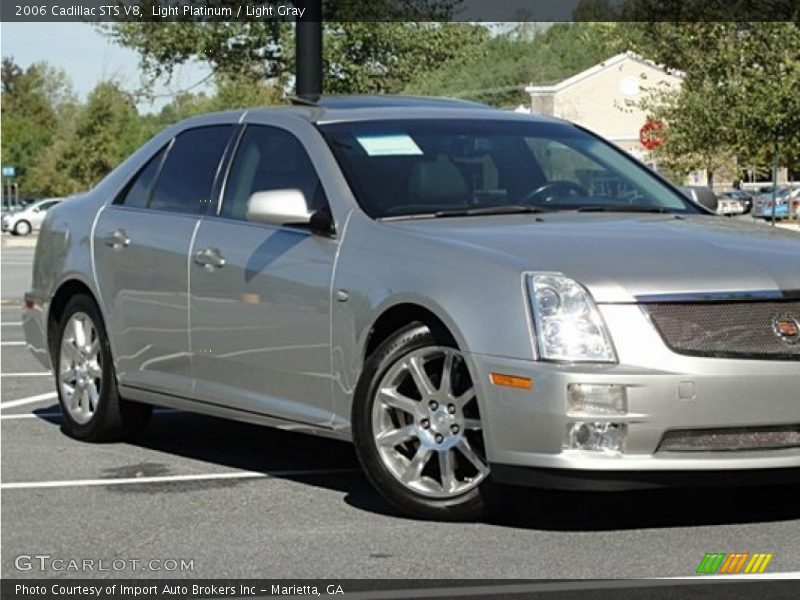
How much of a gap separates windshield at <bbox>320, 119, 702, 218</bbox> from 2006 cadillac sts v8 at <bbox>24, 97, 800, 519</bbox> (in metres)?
0.01

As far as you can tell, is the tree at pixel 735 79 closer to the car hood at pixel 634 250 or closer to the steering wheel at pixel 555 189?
the steering wheel at pixel 555 189

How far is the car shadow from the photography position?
687 cm

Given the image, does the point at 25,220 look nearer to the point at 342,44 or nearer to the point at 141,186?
the point at 342,44

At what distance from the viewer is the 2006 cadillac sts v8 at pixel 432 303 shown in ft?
21.1

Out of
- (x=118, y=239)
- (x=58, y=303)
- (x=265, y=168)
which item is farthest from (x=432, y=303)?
(x=58, y=303)

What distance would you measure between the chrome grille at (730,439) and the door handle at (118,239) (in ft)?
11.4

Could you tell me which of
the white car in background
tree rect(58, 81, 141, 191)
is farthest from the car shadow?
tree rect(58, 81, 141, 191)

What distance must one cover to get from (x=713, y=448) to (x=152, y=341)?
317cm

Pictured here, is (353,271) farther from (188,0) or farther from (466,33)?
(466,33)

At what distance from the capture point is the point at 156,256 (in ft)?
28.5

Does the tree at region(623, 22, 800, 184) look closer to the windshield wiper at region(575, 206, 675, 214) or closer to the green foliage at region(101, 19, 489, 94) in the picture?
the green foliage at region(101, 19, 489, 94)

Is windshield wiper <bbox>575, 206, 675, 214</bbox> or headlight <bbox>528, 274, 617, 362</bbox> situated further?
windshield wiper <bbox>575, 206, 675, 214</bbox>

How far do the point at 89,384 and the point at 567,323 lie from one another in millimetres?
3586

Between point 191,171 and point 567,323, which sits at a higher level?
point 191,171
